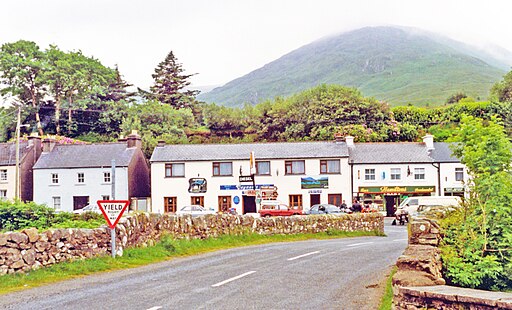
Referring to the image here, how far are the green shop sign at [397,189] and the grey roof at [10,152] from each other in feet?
120

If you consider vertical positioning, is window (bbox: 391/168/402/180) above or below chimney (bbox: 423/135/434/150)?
below

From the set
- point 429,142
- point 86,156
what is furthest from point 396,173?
point 86,156

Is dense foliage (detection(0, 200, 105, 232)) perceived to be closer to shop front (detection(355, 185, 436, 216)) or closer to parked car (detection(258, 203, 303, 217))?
parked car (detection(258, 203, 303, 217))

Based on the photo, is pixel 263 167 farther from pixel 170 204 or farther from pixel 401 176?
pixel 401 176

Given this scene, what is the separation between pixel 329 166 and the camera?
6538 cm

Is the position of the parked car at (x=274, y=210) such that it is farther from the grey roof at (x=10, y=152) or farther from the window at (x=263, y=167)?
the grey roof at (x=10, y=152)

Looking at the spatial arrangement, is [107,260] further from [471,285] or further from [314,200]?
[314,200]

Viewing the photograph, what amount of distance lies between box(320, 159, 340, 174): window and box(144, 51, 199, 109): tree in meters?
55.8

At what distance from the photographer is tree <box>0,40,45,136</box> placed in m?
89.3

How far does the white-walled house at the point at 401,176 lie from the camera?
6450cm

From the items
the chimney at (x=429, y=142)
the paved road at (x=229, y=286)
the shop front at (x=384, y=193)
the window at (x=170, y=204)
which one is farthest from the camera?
the chimney at (x=429, y=142)

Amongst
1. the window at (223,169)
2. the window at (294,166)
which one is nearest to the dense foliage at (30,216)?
the window at (223,169)

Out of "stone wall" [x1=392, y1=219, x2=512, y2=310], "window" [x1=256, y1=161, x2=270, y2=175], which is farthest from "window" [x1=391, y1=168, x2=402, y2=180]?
"stone wall" [x1=392, y1=219, x2=512, y2=310]

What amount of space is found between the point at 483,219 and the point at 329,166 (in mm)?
53500
